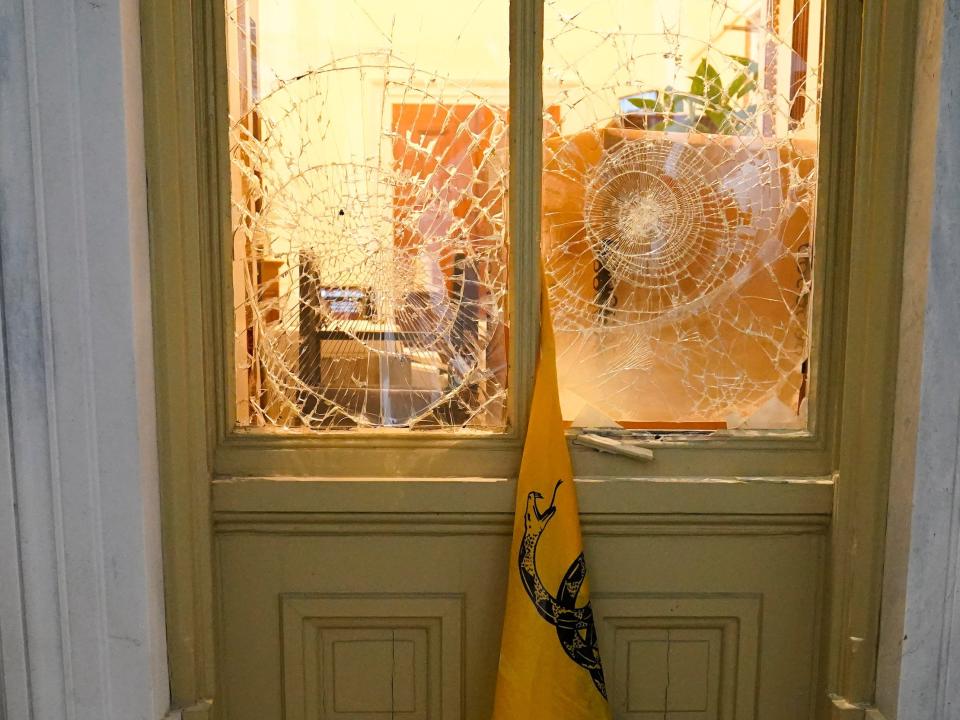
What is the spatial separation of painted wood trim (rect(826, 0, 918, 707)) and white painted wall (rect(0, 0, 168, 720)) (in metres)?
1.55

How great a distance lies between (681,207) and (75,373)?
1371 millimetres

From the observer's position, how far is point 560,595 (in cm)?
159

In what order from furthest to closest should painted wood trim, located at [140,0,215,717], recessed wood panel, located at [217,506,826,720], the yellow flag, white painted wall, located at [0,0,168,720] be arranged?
recessed wood panel, located at [217,506,826,720] → the yellow flag → painted wood trim, located at [140,0,215,717] → white painted wall, located at [0,0,168,720]

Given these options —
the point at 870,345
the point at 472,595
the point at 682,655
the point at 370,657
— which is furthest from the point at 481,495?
the point at 870,345

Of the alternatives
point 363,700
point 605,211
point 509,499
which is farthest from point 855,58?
point 363,700

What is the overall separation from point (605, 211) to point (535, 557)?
2.72 feet

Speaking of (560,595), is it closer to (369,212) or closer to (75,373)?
(369,212)

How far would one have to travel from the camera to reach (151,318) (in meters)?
1.46

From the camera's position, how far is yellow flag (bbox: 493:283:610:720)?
5.19 feet

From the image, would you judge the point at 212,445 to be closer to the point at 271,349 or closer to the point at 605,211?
the point at 271,349

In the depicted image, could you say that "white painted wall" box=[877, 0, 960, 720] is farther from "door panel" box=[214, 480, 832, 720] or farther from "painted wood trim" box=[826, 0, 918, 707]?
"door panel" box=[214, 480, 832, 720]

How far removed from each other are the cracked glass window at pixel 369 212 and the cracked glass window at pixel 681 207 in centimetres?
17

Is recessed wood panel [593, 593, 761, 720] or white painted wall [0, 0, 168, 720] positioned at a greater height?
white painted wall [0, 0, 168, 720]

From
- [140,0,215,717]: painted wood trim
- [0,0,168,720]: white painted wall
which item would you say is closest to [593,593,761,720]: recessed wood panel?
[140,0,215,717]: painted wood trim
